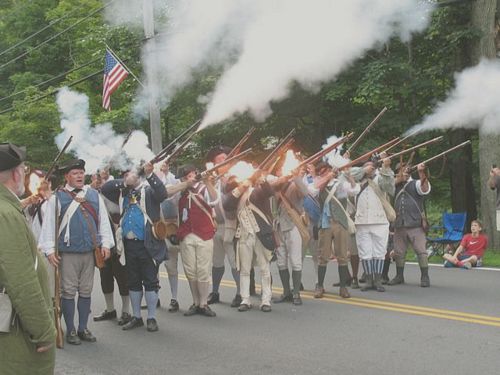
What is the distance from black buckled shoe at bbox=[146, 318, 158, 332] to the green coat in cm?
412

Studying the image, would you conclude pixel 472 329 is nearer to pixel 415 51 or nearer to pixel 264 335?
pixel 264 335

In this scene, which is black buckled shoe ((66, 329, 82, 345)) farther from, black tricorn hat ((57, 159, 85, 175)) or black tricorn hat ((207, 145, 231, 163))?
black tricorn hat ((207, 145, 231, 163))

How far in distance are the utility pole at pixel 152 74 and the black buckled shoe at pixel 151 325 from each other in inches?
269

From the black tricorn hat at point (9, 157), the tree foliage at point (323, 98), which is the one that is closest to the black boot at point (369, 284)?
the tree foliage at point (323, 98)

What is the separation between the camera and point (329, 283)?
422 inches

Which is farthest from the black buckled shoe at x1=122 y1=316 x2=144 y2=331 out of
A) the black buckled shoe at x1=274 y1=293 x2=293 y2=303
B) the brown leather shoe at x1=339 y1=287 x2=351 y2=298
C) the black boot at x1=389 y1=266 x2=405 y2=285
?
the black boot at x1=389 y1=266 x2=405 y2=285

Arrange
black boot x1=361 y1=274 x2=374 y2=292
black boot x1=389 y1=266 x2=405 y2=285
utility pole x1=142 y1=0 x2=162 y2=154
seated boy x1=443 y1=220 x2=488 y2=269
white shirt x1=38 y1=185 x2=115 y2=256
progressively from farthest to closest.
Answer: utility pole x1=142 y1=0 x2=162 y2=154, seated boy x1=443 y1=220 x2=488 y2=269, black boot x1=389 y1=266 x2=405 y2=285, black boot x1=361 y1=274 x2=374 y2=292, white shirt x1=38 y1=185 x2=115 y2=256

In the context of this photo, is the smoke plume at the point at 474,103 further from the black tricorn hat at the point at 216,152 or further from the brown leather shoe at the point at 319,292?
the black tricorn hat at the point at 216,152

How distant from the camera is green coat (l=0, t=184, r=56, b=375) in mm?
3318

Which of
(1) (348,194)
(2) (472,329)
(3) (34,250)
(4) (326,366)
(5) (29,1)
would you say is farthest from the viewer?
(5) (29,1)

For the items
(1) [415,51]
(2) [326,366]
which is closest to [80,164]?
(2) [326,366]

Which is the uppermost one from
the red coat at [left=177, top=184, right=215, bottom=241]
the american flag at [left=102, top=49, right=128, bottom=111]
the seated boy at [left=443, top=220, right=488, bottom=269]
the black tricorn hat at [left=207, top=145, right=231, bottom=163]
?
the american flag at [left=102, top=49, right=128, bottom=111]

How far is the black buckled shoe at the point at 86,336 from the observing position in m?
7.27

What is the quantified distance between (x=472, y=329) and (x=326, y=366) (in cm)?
209
